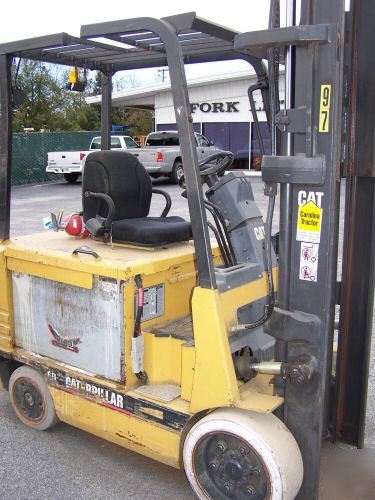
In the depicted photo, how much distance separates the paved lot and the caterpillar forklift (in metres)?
0.15

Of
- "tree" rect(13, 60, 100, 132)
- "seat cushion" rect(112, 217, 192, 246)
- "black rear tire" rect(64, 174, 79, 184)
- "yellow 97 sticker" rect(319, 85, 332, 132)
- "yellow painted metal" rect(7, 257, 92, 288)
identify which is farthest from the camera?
"tree" rect(13, 60, 100, 132)

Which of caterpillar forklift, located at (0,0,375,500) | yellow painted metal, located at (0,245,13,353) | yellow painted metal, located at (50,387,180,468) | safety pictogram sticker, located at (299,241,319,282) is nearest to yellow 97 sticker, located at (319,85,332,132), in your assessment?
caterpillar forklift, located at (0,0,375,500)

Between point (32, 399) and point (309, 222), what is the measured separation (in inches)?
92.9

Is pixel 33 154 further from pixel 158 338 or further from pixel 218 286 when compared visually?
pixel 218 286

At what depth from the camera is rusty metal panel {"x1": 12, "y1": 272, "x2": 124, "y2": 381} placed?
341 centimetres

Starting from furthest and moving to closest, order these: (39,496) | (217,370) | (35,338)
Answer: (35,338), (39,496), (217,370)

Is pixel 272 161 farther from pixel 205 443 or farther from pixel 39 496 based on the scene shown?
pixel 39 496

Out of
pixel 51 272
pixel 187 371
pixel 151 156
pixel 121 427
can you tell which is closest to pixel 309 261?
pixel 187 371

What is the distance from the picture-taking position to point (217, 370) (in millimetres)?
2920

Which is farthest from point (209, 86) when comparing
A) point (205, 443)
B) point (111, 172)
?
point (205, 443)

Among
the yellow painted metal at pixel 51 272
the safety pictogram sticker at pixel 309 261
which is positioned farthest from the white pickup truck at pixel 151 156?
the safety pictogram sticker at pixel 309 261

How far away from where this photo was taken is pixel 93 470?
3.55 metres

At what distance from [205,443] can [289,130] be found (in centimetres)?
161

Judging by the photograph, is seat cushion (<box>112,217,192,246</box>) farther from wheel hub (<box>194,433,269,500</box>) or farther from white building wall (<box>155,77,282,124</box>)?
white building wall (<box>155,77,282,124</box>)
